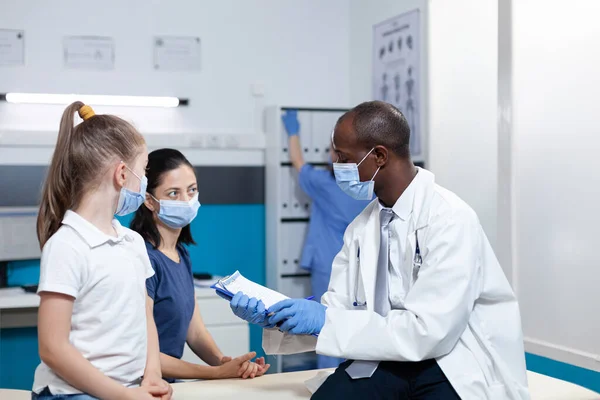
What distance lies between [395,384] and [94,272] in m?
0.77

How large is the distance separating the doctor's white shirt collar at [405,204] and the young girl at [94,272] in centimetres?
66

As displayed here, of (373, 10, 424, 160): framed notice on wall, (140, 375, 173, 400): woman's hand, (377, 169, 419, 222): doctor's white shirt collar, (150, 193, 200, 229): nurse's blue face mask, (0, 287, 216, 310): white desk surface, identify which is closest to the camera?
(140, 375, 173, 400): woman's hand

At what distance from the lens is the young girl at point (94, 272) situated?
161 cm

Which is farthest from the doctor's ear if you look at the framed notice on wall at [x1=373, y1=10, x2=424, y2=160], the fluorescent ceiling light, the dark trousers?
the fluorescent ceiling light

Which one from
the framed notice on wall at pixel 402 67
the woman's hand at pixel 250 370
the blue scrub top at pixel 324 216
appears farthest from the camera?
the blue scrub top at pixel 324 216

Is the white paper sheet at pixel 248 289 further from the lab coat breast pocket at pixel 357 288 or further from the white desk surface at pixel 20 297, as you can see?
the white desk surface at pixel 20 297

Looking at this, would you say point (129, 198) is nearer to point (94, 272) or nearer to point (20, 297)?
point (94, 272)

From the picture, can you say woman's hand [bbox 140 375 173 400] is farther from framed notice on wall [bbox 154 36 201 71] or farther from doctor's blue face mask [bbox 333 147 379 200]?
framed notice on wall [bbox 154 36 201 71]

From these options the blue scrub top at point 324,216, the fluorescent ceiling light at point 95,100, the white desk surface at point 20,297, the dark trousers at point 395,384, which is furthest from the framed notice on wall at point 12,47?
the dark trousers at point 395,384

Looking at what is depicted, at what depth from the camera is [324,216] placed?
4355mm

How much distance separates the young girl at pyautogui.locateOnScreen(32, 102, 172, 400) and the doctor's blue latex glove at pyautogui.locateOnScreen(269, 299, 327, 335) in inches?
12.6

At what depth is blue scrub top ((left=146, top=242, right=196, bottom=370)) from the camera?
222 centimetres

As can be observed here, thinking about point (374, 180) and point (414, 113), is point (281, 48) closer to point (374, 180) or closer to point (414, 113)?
point (414, 113)

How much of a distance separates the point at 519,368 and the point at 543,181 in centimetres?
129
